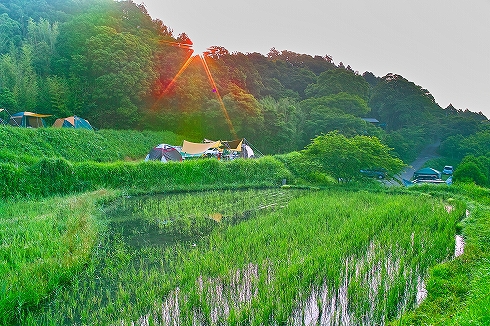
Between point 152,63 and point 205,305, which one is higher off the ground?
point 152,63

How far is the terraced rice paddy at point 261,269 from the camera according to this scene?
359 cm

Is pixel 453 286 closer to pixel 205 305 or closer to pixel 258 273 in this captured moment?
pixel 258 273

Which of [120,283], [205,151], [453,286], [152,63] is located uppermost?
[152,63]

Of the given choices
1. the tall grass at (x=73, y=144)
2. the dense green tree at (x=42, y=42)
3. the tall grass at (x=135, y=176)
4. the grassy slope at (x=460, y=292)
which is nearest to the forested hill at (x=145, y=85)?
the dense green tree at (x=42, y=42)

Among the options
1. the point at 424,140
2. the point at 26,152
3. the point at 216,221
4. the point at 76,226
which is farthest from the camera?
the point at 424,140

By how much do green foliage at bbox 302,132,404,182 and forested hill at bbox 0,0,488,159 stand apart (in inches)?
372

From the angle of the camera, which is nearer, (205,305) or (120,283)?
(205,305)

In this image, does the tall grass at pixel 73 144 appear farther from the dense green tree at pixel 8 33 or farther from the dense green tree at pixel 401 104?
the dense green tree at pixel 401 104

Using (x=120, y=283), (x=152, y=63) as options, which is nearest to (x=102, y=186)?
(x=120, y=283)

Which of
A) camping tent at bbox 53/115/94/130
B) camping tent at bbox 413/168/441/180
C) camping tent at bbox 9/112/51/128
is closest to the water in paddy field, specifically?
camping tent at bbox 53/115/94/130

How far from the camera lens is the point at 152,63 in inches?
907

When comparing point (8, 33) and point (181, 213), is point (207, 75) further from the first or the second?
point (181, 213)

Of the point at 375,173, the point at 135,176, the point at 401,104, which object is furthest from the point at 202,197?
the point at 401,104

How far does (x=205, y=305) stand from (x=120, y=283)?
1.48 metres
